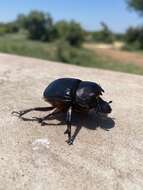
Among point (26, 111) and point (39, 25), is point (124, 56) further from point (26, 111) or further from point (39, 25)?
point (26, 111)

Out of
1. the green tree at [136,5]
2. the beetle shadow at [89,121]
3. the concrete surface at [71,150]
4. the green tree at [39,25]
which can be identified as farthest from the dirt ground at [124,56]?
the beetle shadow at [89,121]

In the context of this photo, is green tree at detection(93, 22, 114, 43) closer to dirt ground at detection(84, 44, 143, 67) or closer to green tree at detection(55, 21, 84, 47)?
green tree at detection(55, 21, 84, 47)

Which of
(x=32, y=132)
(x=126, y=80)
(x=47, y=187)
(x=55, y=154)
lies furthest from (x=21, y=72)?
(x=47, y=187)

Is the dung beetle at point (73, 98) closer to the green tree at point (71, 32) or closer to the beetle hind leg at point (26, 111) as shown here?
the beetle hind leg at point (26, 111)

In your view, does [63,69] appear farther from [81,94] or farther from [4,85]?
[81,94]

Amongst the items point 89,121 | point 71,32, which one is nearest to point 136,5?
point 71,32

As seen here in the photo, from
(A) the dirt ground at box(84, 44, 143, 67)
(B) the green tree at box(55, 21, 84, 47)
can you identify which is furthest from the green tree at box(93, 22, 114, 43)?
(A) the dirt ground at box(84, 44, 143, 67)
